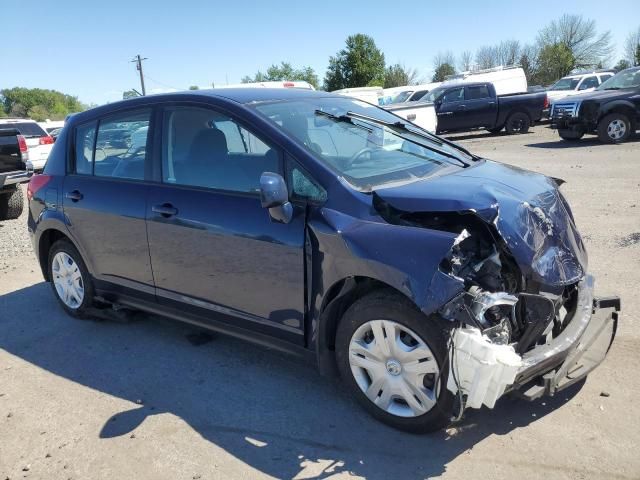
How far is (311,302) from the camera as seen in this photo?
3275 millimetres

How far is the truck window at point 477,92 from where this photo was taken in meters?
19.5

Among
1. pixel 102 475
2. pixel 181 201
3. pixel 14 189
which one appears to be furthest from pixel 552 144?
pixel 102 475

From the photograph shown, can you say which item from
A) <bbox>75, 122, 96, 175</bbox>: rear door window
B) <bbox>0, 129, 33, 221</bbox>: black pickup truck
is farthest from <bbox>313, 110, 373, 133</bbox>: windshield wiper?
<bbox>0, 129, 33, 221</bbox>: black pickup truck

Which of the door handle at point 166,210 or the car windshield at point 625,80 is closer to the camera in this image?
the door handle at point 166,210

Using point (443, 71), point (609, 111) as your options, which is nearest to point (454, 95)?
point (609, 111)

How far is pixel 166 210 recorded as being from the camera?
3.93 meters

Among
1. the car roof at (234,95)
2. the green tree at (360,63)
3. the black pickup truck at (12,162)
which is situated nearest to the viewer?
the car roof at (234,95)

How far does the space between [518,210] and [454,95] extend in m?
17.5

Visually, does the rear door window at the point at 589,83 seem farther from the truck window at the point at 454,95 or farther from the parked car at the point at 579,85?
the truck window at the point at 454,95

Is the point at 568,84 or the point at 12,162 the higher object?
Answer: the point at 568,84

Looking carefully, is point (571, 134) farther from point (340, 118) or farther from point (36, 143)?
point (36, 143)

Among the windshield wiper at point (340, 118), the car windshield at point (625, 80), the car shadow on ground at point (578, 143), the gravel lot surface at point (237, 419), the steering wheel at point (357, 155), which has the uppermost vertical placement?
the car windshield at point (625, 80)

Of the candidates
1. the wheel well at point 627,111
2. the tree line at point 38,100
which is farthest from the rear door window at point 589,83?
the tree line at point 38,100

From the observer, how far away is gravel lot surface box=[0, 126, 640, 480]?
2873mm
